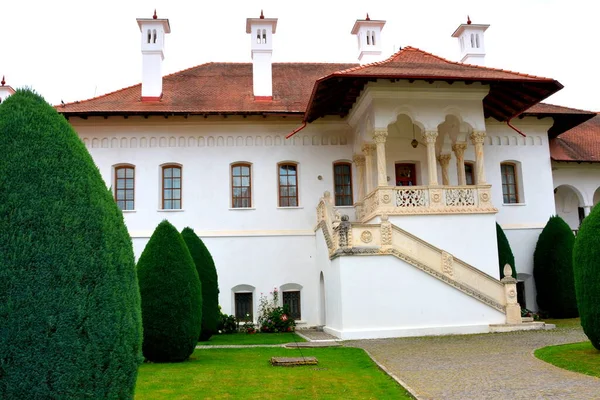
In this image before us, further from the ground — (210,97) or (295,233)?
(210,97)

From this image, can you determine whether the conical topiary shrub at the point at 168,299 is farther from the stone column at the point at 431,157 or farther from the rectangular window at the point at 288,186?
the rectangular window at the point at 288,186

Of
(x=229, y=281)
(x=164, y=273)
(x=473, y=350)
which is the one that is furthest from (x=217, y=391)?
(x=229, y=281)

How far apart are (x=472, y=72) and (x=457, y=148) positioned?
298cm

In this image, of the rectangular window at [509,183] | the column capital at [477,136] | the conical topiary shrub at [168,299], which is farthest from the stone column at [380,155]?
the conical topiary shrub at [168,299]

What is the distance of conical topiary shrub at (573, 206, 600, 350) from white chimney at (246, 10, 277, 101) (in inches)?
552

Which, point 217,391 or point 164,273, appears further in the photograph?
point 164,273

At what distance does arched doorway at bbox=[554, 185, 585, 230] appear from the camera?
24.9 metres

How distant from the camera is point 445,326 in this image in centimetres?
1542

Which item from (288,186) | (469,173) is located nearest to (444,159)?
(469,173)

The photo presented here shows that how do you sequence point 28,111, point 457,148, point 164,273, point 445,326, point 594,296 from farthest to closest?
1. point 457,148
2. point 445,326
3. point 164,273
4. point 594,296
5. point 28,111

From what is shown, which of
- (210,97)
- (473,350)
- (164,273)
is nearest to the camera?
(164,273)

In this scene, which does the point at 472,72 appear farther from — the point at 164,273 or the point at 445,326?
the point at 164,273

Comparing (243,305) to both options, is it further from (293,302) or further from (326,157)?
(326,157)

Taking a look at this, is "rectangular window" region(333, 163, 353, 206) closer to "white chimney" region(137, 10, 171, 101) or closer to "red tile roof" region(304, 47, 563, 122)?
"red tile roof" region(304, 47, 563, 122)
